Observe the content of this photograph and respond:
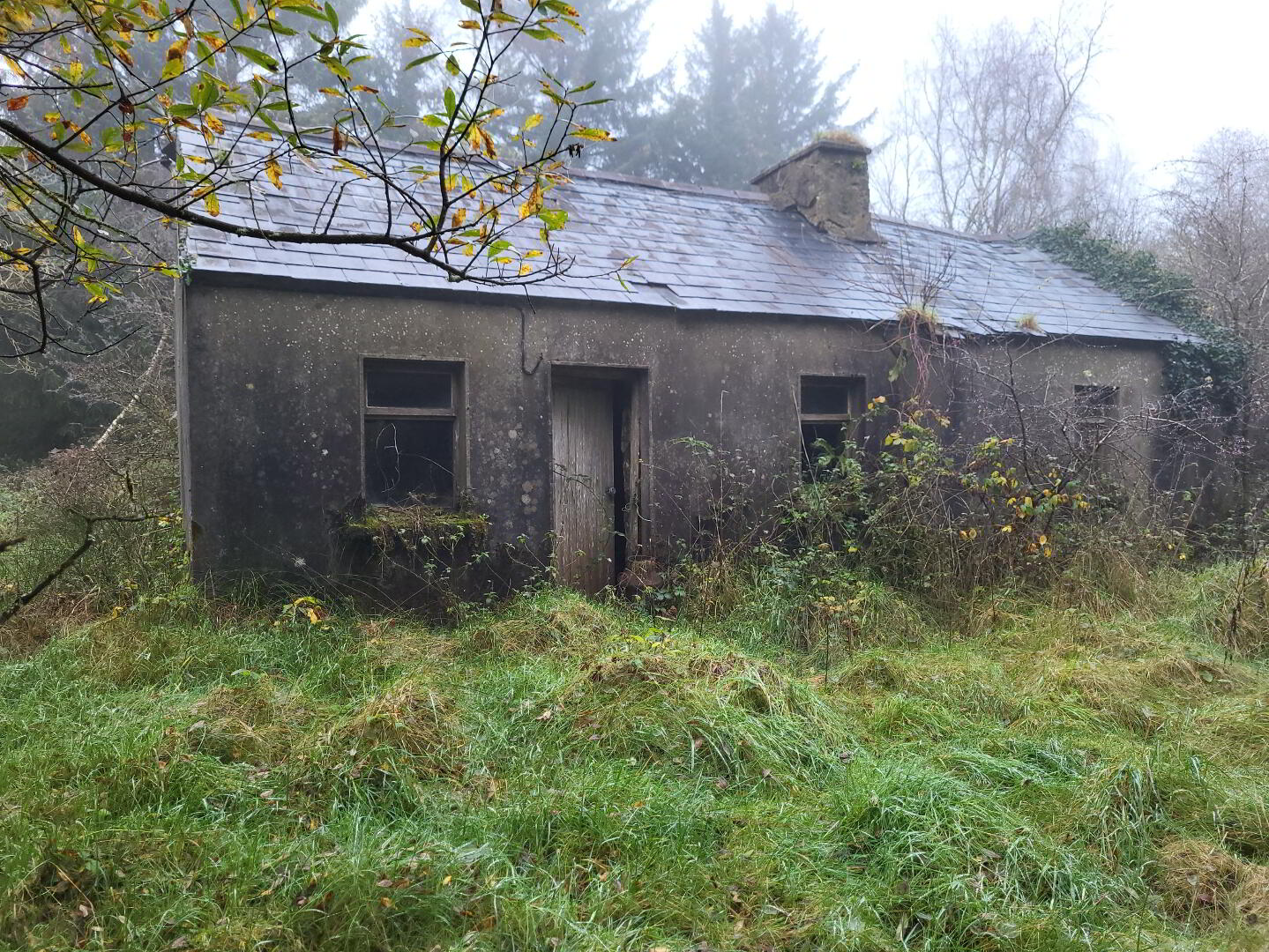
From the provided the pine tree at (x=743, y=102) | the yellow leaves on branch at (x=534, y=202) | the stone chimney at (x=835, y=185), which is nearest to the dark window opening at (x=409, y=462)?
the yellow leaves on branch at (x=534, y=202)

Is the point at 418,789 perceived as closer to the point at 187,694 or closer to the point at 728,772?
the point at 728,772

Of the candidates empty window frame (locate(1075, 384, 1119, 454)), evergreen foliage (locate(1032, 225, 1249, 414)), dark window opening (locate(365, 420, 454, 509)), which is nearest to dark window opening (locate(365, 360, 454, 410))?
dark window opening (locate(365, 420, 454, 509))

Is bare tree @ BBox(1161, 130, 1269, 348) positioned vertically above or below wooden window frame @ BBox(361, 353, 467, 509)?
above

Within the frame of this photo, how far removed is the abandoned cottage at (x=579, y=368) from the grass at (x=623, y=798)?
5.39 ft

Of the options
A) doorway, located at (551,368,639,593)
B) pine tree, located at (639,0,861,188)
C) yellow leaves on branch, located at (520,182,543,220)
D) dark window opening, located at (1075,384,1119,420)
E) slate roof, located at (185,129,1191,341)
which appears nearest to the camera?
yellow leaves on branch, located at (520,182,543,220)

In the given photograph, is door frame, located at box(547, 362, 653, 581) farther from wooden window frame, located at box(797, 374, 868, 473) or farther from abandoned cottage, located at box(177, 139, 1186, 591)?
wooden window frame, located at box(797, 374, 868, 473)

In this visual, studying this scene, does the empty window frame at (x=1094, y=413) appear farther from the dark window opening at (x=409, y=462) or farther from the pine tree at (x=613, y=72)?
the pine tree at (x=613, y=72)

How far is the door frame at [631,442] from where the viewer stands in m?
8.45

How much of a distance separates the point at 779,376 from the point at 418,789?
6349 millimetres

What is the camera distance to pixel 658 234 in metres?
10.1

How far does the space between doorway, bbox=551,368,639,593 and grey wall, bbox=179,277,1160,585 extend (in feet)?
0.97

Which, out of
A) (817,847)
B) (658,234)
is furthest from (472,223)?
(658,234)

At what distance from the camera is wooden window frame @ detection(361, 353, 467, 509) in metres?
7.51

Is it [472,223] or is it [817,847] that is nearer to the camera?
[472,223]
